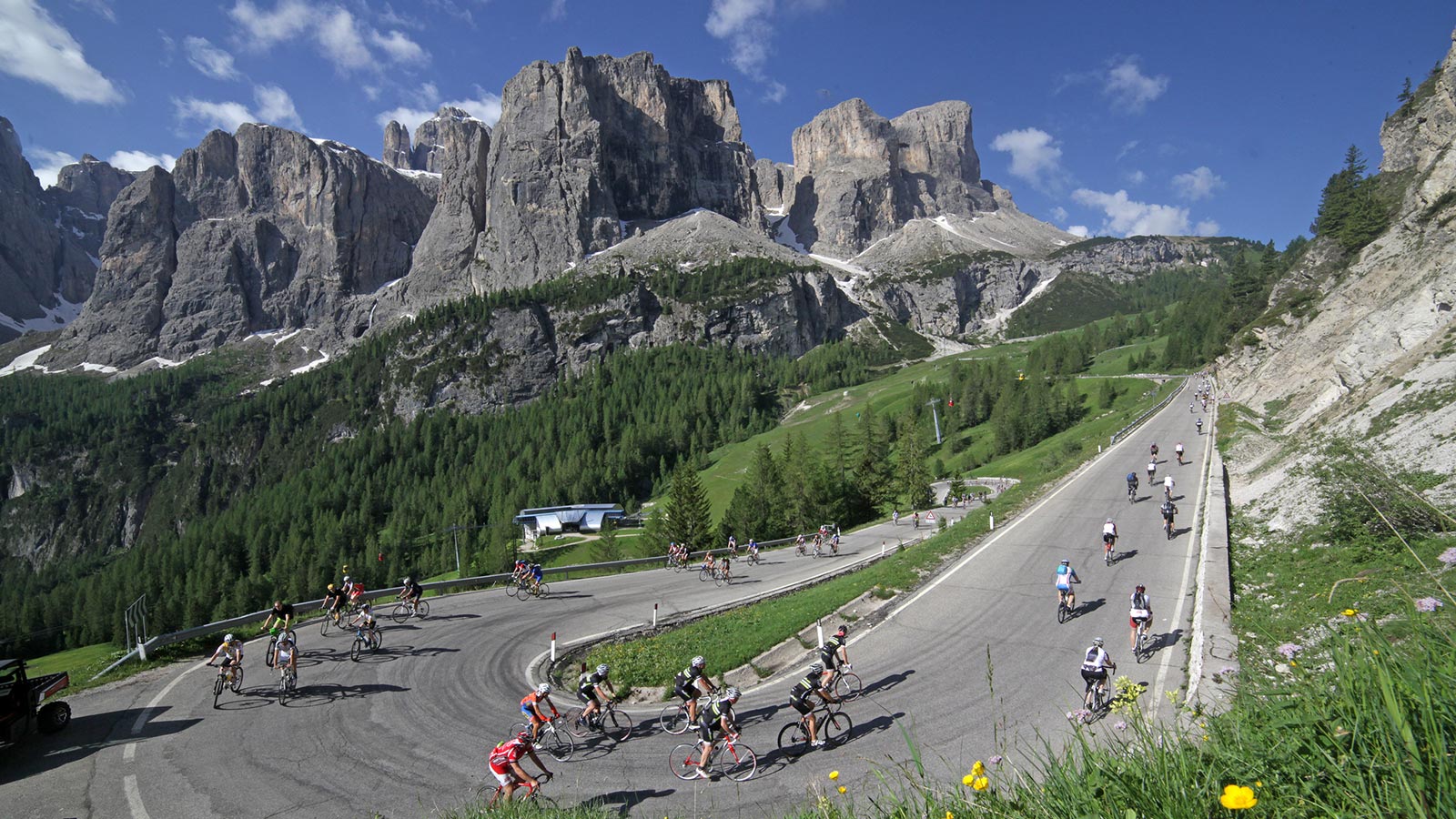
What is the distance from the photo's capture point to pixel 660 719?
15.7 meters

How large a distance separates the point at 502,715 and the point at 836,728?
9.13 m

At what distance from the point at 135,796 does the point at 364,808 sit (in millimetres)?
5081

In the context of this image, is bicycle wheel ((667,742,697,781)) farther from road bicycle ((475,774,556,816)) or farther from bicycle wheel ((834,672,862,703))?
bicycle wheel ((834,672,862,703))

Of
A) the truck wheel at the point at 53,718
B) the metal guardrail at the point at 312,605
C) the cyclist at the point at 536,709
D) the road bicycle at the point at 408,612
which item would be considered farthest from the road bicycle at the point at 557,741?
the road bicycle at the point at 408,612

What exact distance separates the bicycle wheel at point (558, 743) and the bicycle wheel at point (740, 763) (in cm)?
390

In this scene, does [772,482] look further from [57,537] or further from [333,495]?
[57,537]

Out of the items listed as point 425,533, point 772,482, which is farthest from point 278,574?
point 772,482

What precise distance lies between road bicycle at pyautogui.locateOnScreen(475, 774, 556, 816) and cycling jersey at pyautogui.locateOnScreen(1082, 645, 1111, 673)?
10.6m

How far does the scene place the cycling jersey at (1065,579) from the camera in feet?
62.3

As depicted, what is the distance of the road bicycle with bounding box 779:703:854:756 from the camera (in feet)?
43.5

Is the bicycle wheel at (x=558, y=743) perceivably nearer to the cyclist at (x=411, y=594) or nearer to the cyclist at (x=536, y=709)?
the cyclist at (x=536, y=709)

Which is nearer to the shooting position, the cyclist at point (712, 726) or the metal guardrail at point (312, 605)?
the cyclist at point (712, 726)

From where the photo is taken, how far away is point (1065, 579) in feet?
63.0

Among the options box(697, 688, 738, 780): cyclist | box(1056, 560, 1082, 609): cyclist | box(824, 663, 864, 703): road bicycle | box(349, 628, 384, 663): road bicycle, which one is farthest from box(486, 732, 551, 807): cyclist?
box(1056, 560, 1082, 609): cyclist
